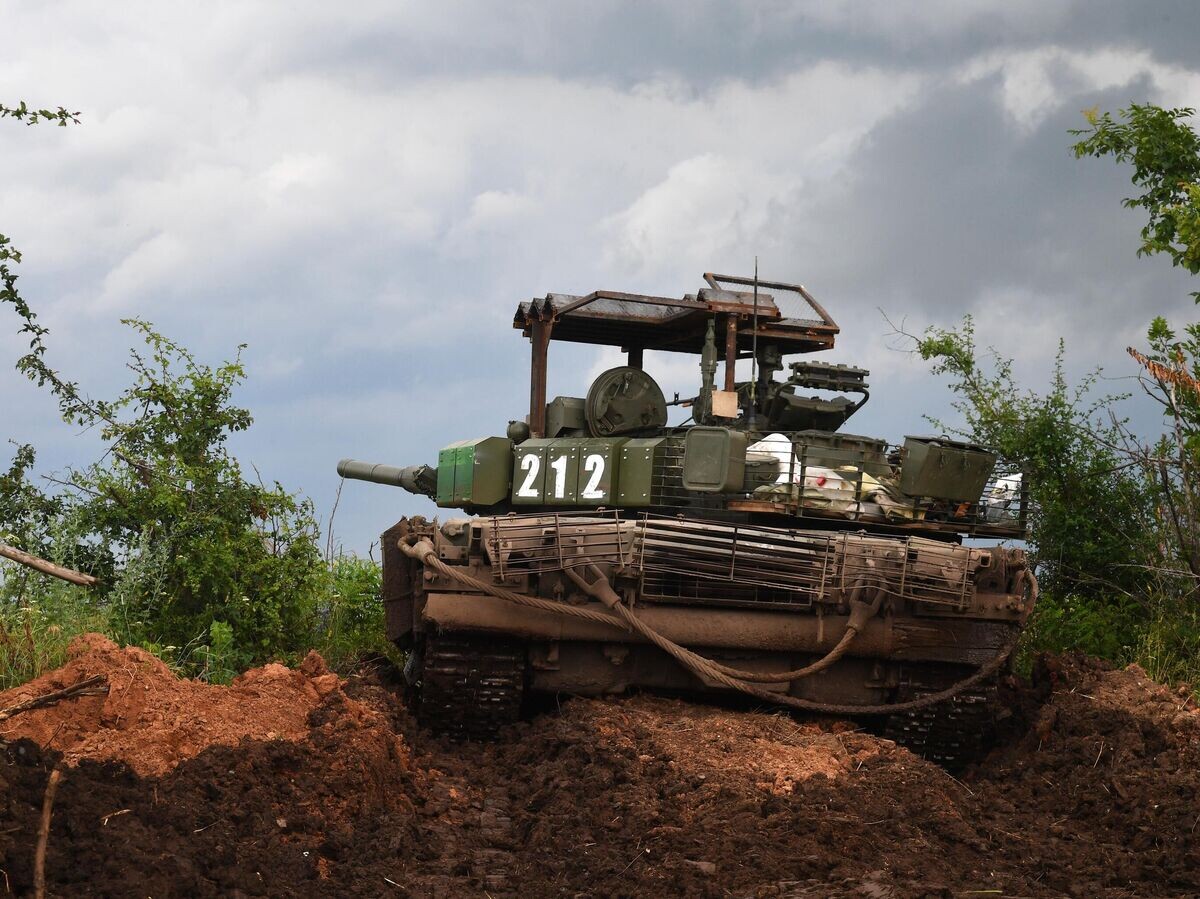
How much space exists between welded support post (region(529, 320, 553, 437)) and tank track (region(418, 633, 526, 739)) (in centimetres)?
241

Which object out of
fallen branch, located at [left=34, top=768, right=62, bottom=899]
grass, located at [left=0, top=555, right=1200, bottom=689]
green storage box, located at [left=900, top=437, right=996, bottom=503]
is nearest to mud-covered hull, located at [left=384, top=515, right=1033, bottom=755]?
green storage box, located at [left=900, top=437, right=996, bottom=503]

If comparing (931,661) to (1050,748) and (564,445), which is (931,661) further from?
(564,445)

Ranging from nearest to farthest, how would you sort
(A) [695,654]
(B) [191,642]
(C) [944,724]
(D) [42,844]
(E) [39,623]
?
(D) [42,844]
(A) [695,654]
(C) [944,724]
(E) [39,623]
(B) [191,642]

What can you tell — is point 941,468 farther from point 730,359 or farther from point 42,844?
point 42,844

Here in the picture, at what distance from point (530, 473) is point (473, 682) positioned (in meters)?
2.09

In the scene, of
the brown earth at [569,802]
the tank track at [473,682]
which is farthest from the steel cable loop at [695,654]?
the tank track at [473,682]

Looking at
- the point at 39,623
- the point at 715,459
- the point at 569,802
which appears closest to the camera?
the point at 569,802

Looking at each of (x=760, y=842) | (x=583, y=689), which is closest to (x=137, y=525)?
(x=583, y=689)

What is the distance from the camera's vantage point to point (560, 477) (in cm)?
1062

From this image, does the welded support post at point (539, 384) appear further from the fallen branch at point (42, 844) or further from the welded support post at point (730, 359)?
the fallen branch at point (42, 844)

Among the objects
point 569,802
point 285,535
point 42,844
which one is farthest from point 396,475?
point 42,844

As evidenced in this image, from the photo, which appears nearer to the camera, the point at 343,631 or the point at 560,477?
the point at 560,477

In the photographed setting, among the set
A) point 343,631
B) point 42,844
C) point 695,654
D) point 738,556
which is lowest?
point 42,844

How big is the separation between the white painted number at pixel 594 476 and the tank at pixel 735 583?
0.04ft
